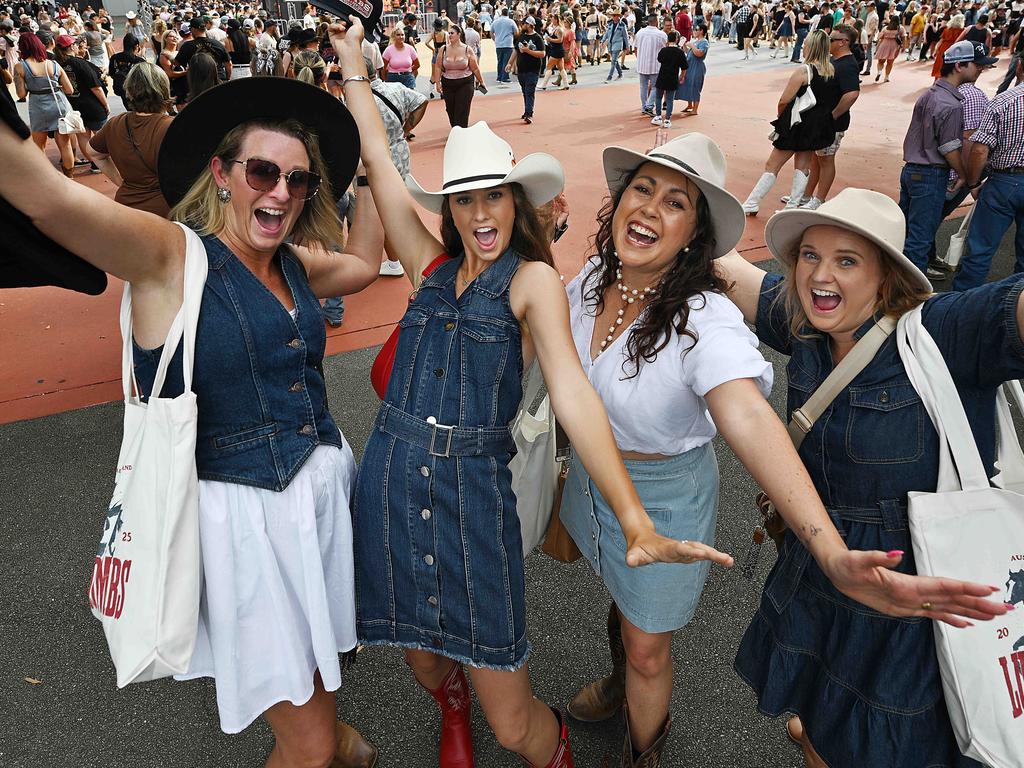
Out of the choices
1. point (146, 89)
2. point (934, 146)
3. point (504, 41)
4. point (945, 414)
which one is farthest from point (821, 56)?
point (504, 41)

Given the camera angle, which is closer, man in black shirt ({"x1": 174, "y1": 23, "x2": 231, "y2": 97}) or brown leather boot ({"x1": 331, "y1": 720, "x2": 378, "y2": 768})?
brown leather boot ({"x1": 331, "y1": 720, "x2": 378, "y2": 768})

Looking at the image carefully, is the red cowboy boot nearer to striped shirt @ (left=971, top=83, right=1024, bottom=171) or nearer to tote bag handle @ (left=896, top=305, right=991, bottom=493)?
tote bag handle @ (left=896, top=305, right=991, bottom=493)

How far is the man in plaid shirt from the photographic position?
17.1 ft

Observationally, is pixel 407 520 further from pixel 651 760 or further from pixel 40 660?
pixel 40 660

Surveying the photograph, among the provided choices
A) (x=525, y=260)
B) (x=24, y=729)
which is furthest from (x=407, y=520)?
(x=24, y=729)

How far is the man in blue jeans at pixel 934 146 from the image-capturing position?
19.4ft

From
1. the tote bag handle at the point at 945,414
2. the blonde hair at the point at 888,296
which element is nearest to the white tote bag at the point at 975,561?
the tote bag handle at the point at 945,414

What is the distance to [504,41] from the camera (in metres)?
19.0

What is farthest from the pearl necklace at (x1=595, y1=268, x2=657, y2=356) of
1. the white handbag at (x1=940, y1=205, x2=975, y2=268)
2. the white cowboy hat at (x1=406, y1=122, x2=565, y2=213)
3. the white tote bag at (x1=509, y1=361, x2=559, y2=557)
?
the white handbag at (x1=940, y1=205, x2=975, y2=268)

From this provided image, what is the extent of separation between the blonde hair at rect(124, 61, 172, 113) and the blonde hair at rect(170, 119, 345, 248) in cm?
326

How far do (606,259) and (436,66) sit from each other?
1399 cm

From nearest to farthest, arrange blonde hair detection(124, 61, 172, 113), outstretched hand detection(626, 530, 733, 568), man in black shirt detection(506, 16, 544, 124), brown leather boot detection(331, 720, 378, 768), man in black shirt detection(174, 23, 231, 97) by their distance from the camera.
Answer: outstretched hand detection(626, 530, 733, 568)
brown leather boot detection(331, 720, 378, 768)
blonde hair detection(124, 61, 172, 113)
man in black shirt detection(174, 23, 231, 97)
man in black shirt detection(506, 16, 544, 124)

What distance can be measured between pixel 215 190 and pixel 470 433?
3.18ft

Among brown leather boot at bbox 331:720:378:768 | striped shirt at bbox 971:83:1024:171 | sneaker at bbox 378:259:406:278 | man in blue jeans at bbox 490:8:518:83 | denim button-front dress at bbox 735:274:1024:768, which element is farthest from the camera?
man in blue jeans at bbox 490:8:518:83
